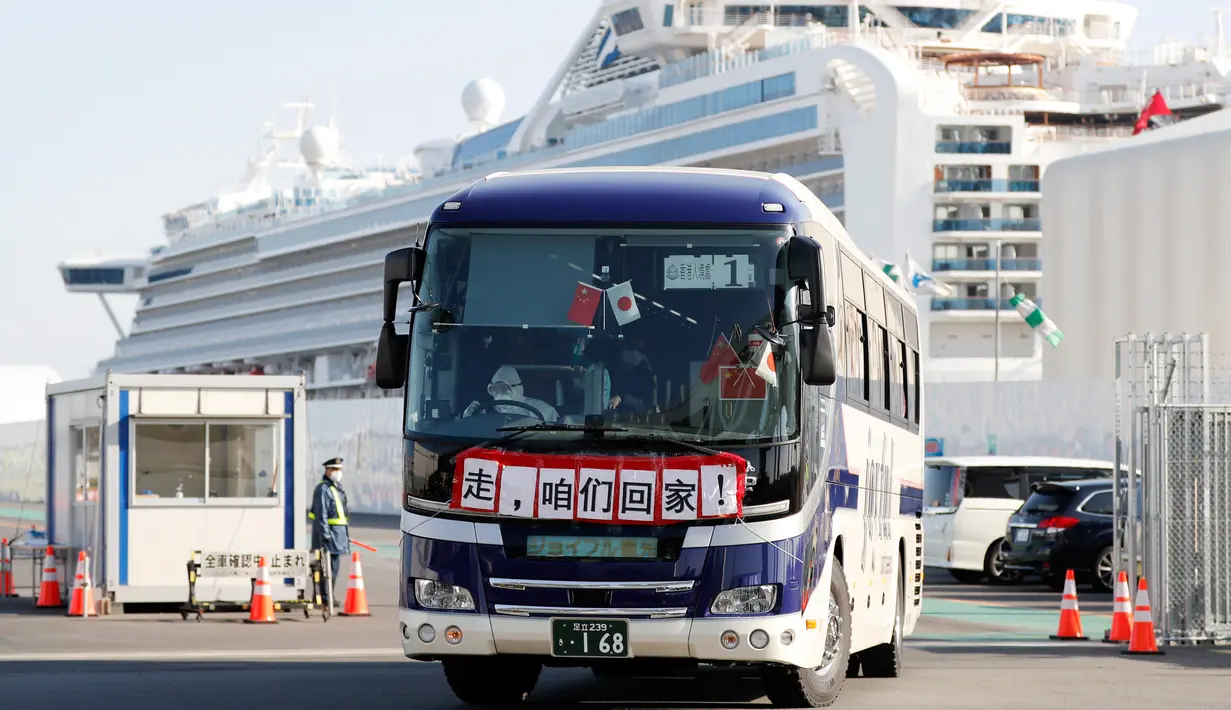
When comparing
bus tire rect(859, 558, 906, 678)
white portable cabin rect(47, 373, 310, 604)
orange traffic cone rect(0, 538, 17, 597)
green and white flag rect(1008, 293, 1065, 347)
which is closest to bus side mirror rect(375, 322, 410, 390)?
bus tire rect(859, 558, 906, 678)

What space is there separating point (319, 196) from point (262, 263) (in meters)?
4.56

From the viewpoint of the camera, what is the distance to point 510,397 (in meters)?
10.9

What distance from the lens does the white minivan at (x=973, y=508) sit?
1047 inches

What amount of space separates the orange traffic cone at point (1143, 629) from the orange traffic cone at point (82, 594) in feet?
32.3

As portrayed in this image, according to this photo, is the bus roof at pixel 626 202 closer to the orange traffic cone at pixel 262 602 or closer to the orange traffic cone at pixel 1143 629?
the orange traffic cone at pixel 1143 629

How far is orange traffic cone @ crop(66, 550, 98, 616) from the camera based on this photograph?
20359 millimetres

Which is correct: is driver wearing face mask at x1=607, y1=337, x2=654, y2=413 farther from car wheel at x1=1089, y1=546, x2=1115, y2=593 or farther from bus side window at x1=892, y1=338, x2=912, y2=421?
car wheel at x1=1089, y1=546, x2=1115, y2=593

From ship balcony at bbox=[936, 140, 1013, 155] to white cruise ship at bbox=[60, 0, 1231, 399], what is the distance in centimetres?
7

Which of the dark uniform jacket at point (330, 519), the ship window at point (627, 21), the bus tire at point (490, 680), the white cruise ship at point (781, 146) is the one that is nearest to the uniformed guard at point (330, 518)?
the dark uniform jacket at point (330, 519)

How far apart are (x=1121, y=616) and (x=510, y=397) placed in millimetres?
8666

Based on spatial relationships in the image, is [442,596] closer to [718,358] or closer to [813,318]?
[718,358]

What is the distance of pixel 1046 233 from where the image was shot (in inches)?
2426

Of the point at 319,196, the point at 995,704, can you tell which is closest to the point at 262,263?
the point at 319,196

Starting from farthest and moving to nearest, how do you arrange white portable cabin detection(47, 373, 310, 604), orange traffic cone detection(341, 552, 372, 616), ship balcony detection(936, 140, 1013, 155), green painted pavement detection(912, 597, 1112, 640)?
ship balcony detection(936, 140, 1013, 155) < orange traffic cone detection(341, 552, 372, 616) < white portable cabin detection(47, 373, 310, 604) < green painted pavement detection(912, 597, 1112, 640)
